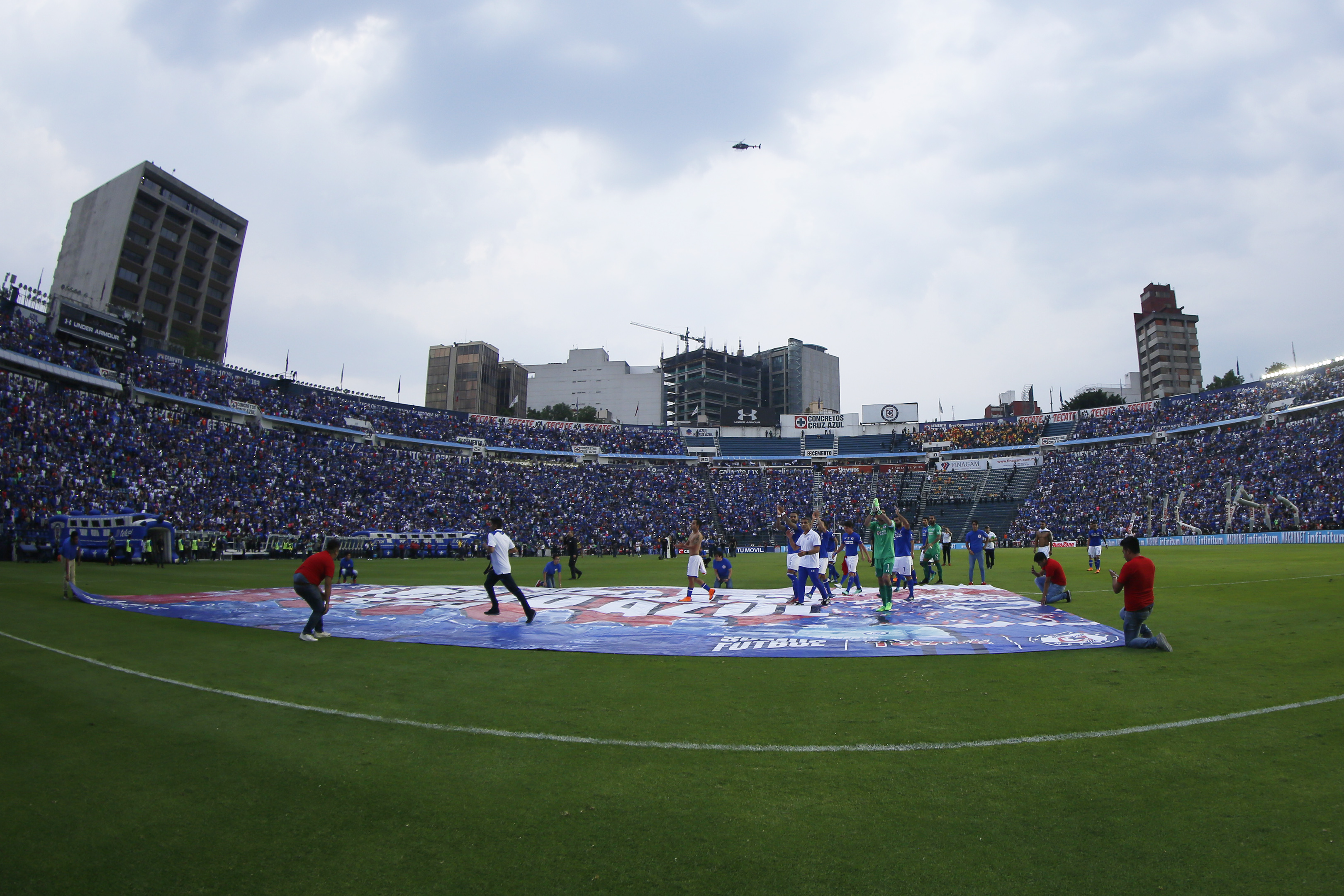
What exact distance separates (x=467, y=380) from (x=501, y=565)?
385 feet

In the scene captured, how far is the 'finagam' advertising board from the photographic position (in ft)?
259

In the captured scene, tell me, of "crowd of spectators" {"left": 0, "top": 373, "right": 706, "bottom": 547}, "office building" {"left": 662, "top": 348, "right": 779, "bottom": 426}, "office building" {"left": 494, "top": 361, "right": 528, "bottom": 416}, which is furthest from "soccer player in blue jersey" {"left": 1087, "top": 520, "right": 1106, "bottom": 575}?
"office building" {"left": 494, "top": 361, "right": 528, "bottom": 416}

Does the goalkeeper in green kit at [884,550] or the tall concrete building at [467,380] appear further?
the tall concrete building at [467,380]

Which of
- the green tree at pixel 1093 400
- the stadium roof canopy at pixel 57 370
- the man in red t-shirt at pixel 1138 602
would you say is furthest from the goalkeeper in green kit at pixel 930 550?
the green tree at pixel 1093 400

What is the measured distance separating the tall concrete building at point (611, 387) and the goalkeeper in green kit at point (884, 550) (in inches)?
3963

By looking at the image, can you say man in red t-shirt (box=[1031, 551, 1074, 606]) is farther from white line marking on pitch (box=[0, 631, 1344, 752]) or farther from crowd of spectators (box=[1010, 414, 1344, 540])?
crowd of spectators (box=[1010, 414, 1344, 540])

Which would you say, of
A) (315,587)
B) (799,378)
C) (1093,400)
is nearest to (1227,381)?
(1093,400)

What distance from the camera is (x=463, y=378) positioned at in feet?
408

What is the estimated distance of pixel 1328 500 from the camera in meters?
42.8

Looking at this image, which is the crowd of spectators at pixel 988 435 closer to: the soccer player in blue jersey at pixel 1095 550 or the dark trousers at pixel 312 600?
the soccer player in blue jersey at pixel 1095 550

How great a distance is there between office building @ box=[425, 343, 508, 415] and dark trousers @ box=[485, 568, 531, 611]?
112502mm

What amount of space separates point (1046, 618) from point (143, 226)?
9064 centimetres

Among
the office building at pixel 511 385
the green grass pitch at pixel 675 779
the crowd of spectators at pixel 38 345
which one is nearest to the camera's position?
the green grass pitch at pixel 675 779

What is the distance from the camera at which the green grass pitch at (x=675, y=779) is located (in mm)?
3529
